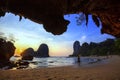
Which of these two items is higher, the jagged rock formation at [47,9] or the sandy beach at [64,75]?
the jagged rock formation at [47,9]

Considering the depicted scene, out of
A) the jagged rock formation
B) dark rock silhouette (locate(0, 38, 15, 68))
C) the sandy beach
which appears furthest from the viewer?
dark rock silhouette (locate(0, 38, 15, 68))

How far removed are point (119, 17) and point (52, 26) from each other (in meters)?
3.44

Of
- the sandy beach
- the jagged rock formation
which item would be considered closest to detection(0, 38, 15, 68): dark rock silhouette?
the sandy beach

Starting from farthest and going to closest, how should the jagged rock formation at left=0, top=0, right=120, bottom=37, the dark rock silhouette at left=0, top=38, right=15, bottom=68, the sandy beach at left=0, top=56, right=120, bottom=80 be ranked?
the dark rock silhouette at left=0, top=38, right=15, bottom=68
the sandy beach at left=0, top=56, right=120, bottom=80
the jagged rock formation at left=0, top=0, right=120, bottom=37

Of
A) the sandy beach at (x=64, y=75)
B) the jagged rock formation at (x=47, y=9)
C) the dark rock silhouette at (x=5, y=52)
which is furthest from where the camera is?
the dark rock silhouette at (x=5, y=52)

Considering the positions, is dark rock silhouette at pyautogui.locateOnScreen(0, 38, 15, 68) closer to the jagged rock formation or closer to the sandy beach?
the sandy beach

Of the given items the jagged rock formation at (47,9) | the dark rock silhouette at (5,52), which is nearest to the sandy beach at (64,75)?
the jagged rock formation at (47,9)

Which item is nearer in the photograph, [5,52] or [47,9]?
[47,9]

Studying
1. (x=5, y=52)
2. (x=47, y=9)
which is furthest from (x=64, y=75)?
(x=5, y=52)

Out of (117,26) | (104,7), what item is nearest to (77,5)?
(104,7)

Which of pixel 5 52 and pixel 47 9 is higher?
pixel 5 52

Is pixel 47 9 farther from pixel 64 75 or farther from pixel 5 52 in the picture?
pixel 5 52

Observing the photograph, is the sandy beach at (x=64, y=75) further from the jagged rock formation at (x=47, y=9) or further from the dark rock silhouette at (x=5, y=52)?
the dark rock silhouette at (x=5, y=52)

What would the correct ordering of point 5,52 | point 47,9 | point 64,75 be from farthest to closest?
point 5,52, point 64,75, point 47,9
